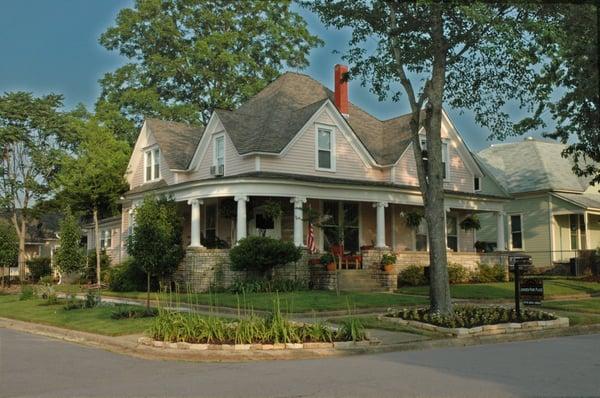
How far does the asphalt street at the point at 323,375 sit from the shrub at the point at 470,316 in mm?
1743

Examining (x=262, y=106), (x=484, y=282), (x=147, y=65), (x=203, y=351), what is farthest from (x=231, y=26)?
(x=203, y=351)

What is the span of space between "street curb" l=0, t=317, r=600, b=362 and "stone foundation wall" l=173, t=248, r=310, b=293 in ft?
29.6

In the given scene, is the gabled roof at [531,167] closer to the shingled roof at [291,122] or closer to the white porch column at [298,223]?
the shingled roof at [291,122]

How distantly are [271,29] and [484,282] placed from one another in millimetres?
24142

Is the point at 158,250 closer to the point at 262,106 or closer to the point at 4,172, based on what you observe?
the point at 262,106

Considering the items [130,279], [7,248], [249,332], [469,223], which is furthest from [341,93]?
[249,332]

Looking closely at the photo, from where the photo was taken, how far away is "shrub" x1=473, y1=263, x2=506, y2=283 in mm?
29656

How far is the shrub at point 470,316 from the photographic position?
14.4 m

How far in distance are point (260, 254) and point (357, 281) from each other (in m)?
3.96

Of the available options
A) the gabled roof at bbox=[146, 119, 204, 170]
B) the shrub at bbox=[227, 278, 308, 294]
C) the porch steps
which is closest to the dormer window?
the gabled roof at bbox=[146, 119, 204, 170]

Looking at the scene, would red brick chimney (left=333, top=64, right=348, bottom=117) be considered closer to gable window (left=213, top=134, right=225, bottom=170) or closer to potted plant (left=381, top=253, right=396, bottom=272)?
gable window (left=213, top=134, right=225, bottom=170)

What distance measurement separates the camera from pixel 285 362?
433 inches

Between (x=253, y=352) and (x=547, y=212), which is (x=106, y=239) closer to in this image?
(x=547, y=212)

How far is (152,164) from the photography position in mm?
33031
